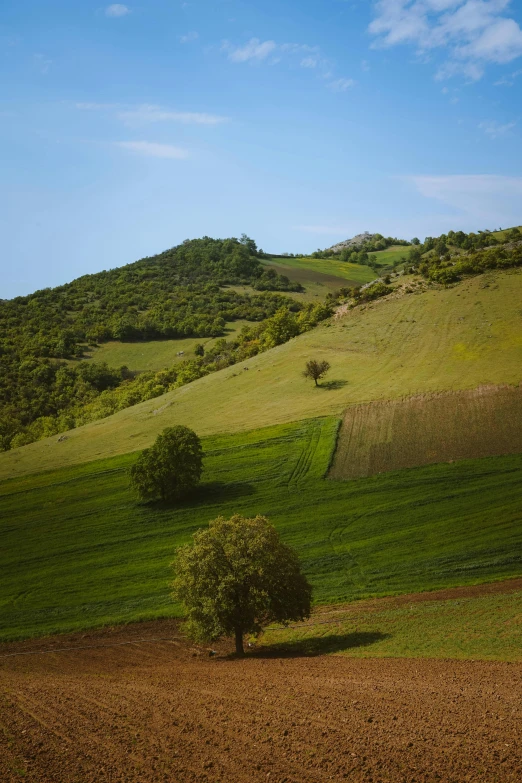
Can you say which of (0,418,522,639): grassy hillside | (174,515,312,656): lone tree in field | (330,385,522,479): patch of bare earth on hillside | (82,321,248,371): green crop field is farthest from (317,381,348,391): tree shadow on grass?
(82,321,248,371): green crop field

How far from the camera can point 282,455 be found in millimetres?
70562

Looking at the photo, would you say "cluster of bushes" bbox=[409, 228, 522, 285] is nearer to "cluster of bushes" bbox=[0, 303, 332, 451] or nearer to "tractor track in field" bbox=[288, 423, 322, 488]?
"cluster of bushes" bbox=[0, 303, 332, 451]

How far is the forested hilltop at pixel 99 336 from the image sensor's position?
120 m

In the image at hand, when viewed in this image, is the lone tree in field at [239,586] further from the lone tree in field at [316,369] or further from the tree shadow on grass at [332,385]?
the lone tree in field at [316,369]

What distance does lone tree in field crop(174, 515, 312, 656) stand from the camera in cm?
3562

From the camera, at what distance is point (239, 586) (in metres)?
36.0

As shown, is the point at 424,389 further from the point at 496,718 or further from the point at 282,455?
the point at 496,718

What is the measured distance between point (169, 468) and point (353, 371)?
39277 millimetres

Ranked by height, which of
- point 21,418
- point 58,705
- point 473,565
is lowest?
point 473,565

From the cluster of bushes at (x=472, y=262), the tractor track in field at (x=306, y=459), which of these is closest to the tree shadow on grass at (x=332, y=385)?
the tractor track in field at (x=306, y=459)

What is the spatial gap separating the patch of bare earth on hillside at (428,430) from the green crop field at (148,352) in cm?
7849

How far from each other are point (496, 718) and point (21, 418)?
117169 mm

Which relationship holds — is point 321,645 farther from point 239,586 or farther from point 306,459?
point 306,459

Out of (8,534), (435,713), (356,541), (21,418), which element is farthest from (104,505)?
(21,418)
